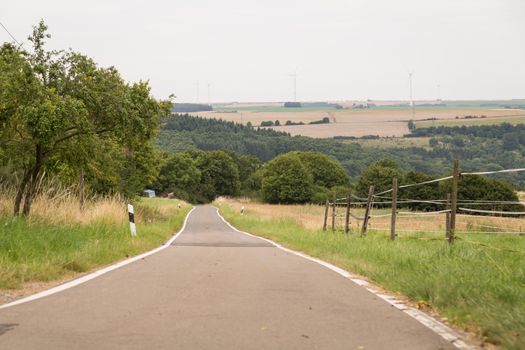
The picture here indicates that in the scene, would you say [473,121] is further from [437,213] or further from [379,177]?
[437,213]

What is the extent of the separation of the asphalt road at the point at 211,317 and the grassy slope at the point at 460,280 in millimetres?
529

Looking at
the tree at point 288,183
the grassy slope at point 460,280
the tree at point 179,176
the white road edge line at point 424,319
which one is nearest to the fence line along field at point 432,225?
the grassy slope at point 460,280

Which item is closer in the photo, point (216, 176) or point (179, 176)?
point (179, 176)

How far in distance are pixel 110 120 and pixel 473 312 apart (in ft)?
43.1

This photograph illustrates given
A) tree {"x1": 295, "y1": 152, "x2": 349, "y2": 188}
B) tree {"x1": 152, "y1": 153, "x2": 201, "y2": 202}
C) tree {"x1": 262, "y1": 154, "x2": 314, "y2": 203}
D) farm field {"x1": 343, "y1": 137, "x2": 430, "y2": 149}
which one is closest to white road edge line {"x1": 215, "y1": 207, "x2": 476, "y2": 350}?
tree {"x1": 262, "y1": 154, "x2": 314, "y2": 203}

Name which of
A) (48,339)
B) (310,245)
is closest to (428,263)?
(48,339)

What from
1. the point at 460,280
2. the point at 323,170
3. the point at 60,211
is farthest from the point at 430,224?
the point at 323,170

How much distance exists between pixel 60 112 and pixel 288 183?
95.8 metres

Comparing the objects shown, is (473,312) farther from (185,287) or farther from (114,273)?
(114,273)

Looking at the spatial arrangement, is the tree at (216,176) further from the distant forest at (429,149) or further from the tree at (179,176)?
the distant forest at (429,149)

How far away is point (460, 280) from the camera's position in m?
7.62

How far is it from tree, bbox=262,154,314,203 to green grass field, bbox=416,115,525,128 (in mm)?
65037

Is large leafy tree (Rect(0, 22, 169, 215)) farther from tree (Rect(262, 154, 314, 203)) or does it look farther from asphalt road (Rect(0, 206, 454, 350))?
tree (Rect(262, 154, 314, 203))

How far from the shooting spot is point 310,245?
662 inches
